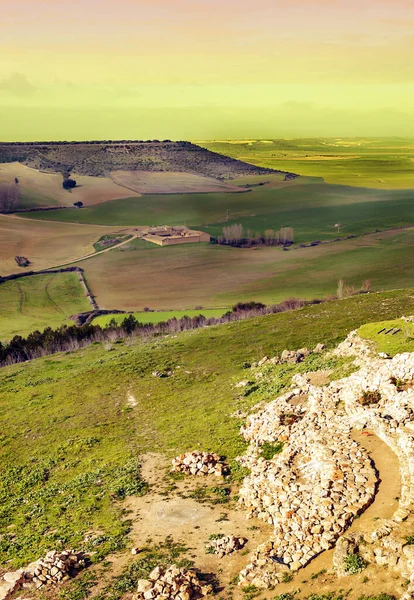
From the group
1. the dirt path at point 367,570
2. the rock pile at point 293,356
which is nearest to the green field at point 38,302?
the rock pile at point 293,356

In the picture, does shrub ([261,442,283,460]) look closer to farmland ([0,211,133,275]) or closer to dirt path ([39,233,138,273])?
farmland ([0,211,133,275])

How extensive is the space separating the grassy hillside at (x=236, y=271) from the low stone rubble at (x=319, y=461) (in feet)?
269

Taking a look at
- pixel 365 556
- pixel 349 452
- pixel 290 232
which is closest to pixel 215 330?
pixel 349 452

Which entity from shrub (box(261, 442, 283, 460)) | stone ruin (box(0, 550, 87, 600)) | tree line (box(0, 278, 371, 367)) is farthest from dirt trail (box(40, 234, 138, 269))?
stone ruin (box(0, 550, 87, 600))

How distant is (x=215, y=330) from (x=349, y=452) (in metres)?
44.8

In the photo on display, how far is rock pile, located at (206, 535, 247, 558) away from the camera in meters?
28.3

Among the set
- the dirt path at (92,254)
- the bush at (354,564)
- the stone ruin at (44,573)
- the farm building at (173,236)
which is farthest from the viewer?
the farm building at (173,236)

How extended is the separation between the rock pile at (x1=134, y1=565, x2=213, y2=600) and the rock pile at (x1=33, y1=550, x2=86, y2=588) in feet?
13.6

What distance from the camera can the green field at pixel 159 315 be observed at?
108812mm

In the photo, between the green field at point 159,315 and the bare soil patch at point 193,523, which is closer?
the bare soil patch at point 193,523

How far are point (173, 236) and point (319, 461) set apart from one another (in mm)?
A: 152473

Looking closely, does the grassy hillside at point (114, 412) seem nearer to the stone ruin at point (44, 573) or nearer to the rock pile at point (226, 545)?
the stone ruin at point (44, 573)

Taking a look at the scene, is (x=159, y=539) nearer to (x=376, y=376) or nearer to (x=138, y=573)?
(x=138, y=573)

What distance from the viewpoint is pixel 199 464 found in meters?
37.4
